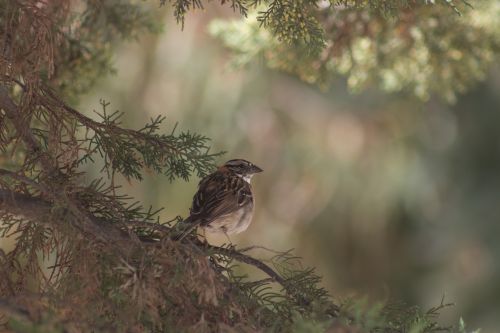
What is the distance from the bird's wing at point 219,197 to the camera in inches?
210

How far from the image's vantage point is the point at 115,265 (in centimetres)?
369

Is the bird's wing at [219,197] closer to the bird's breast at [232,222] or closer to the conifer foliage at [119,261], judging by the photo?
the bird's breast at [232,222]

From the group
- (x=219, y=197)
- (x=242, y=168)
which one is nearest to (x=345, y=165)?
(x=242, y=168)

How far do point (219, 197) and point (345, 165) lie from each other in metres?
6.80

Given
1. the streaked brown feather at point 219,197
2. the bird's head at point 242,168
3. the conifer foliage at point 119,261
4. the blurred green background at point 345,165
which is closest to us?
the conifer foliage at point 119,261

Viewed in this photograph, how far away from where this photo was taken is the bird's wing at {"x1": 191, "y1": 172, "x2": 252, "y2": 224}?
5.32 metres

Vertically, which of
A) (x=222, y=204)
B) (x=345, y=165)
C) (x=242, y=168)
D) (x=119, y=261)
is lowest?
(x=119, y=261)

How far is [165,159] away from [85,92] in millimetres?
1932

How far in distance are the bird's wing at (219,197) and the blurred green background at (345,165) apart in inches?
174

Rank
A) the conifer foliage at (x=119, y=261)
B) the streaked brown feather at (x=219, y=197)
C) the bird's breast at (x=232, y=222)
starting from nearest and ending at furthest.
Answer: the conifer foliage at (x=119, y=261), the streaked brown feather at (x=219, y=197), the bird's breast at (x=232, y=222)

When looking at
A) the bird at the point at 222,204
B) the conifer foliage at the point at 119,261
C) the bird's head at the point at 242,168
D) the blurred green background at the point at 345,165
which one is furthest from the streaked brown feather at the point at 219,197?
the blurred green background at the point at 345,165

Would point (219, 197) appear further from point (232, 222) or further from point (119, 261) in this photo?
point (119, 261)

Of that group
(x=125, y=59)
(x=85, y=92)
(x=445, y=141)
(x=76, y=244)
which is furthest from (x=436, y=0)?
(x=445, y=141)

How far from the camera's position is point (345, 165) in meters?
12.1
